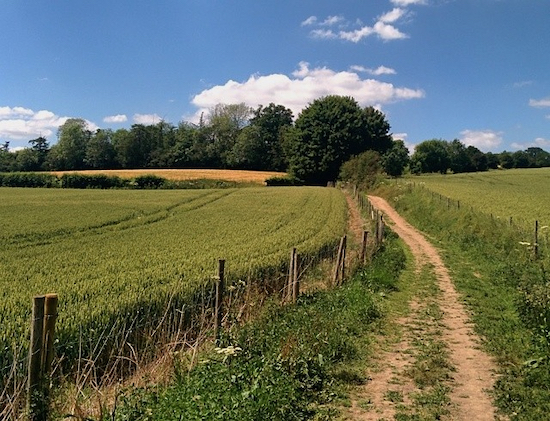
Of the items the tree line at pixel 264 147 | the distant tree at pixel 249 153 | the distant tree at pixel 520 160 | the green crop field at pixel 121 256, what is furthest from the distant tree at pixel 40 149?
the distant tree at pixel 520 160

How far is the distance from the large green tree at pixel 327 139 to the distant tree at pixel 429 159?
3900cm

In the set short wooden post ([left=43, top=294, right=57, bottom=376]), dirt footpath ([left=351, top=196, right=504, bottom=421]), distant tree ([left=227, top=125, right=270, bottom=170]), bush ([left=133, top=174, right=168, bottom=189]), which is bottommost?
dirt footpath ([left=351, top=196, right=504, bottom=421])

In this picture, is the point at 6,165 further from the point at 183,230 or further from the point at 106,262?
the point at 106,262

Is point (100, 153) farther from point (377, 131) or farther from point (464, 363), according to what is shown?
point (464, 363)

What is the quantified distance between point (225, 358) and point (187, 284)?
4.95 meters

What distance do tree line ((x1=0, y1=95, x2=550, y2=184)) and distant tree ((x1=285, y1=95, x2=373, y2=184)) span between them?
168 mm

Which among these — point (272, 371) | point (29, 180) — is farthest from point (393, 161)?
point (272, 371)

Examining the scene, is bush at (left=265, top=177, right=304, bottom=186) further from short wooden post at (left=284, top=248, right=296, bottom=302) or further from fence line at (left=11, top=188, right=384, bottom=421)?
short wooden post at (left=284, top=248, right=296, bottom=302)

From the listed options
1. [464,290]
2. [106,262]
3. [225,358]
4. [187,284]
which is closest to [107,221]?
[106,262]

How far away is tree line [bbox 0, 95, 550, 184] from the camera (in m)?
83.6

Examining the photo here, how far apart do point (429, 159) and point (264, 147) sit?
44670 mm

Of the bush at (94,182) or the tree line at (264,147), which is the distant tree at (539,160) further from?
the bush at (94,182)

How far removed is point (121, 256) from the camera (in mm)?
16547

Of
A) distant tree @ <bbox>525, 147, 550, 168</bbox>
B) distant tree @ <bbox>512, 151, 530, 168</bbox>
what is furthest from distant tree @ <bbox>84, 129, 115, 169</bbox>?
distant tree @ <bbox>525, 147, 550, 168</bbox>
